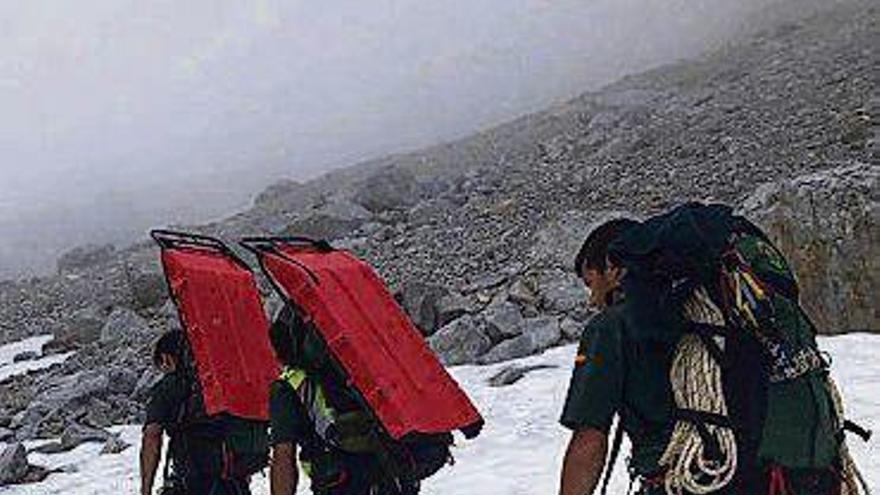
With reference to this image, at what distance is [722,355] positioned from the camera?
314 cm

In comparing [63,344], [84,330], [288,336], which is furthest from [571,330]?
[63,344]

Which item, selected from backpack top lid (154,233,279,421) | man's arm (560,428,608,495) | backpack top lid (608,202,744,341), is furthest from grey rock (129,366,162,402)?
backpack top lid (608,202,744,341)

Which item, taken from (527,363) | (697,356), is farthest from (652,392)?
(527,363)

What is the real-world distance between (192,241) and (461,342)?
9.28m

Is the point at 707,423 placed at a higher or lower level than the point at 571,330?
higher

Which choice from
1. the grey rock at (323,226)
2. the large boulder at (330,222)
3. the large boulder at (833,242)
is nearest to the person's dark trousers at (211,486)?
the large boulder at (833,242)

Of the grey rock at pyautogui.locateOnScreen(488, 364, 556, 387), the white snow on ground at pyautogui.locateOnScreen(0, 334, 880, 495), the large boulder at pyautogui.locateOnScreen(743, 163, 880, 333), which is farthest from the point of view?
the grey rock at pyautogui.locateOnScreen(488, 364, 556, 387)

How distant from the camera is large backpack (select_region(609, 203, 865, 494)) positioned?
3.14m

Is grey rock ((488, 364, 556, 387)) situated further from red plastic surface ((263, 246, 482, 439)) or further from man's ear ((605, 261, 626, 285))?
man's ear ((605, 261, 626, 285))

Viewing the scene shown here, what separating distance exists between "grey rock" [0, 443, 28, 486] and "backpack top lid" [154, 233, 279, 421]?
7645 millimetres

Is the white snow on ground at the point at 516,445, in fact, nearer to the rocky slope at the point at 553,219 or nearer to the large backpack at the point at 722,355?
the rocky slope at the point at 553,219

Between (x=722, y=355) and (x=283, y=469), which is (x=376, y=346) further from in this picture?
(x=722, y=355)

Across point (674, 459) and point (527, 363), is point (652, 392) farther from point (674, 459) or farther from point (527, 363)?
point (527, 363)

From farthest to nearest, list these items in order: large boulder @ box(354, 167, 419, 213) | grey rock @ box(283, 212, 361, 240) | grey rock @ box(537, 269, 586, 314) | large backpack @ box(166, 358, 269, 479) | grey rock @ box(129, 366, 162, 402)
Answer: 1. large boulder @ box(354, 167, 419, 213)
2. grey rock @ box(283, 212, 361, 240)
3. grey rock @ box(537, 269, 586, 314)
4. grey rock @ box(129, 366, 162, 402)
5. large backpack @ box(166, 358, 269, 479)
